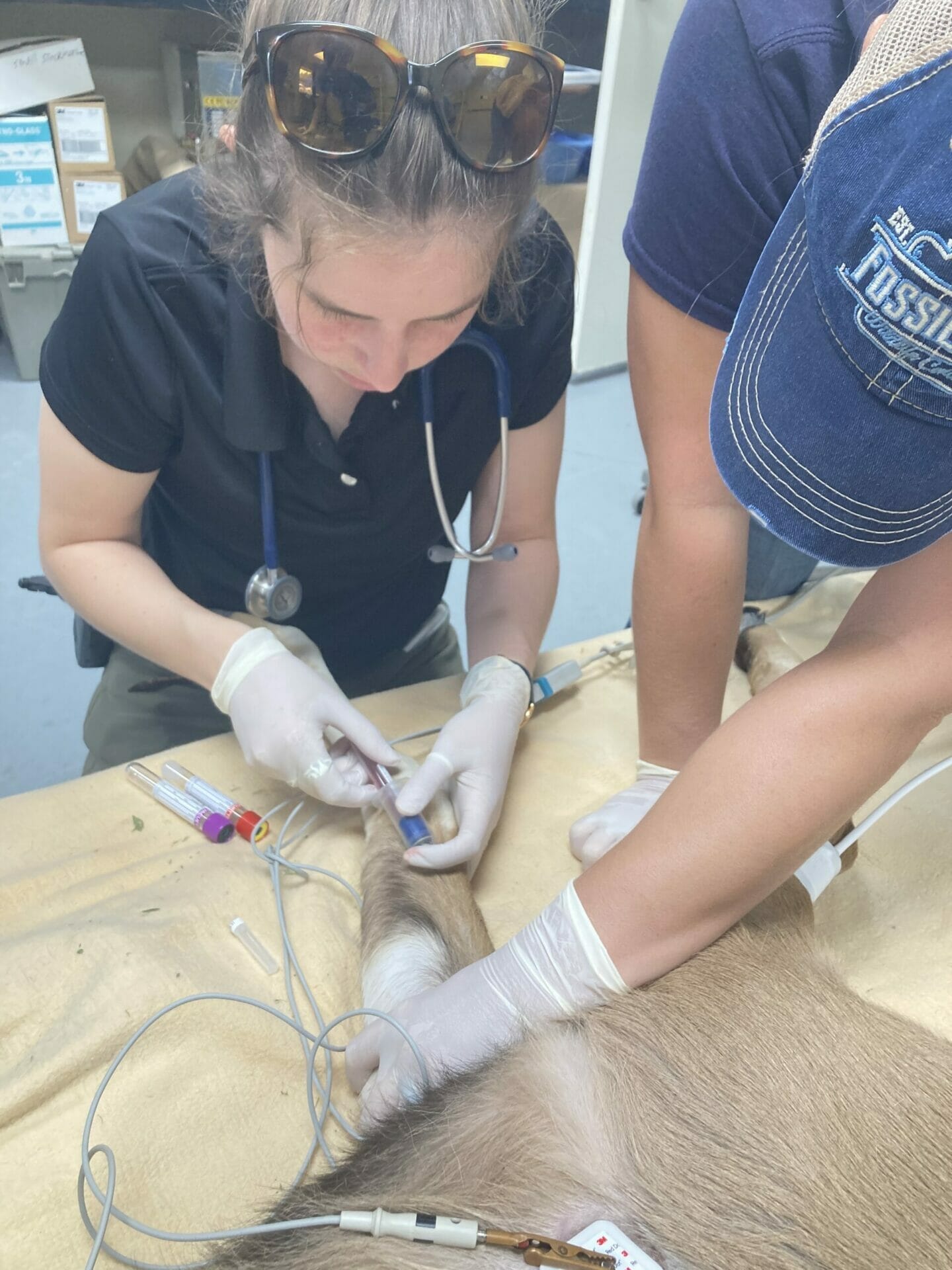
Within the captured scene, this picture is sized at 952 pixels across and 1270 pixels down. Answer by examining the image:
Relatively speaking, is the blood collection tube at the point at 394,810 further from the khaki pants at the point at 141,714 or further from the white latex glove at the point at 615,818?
the khaki pants at the point at 141,714

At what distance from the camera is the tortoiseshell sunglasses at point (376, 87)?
0.68 metres

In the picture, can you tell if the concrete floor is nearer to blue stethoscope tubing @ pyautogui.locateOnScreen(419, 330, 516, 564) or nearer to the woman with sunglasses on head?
the woman with sunglasses on head

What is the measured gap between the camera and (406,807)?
93cm

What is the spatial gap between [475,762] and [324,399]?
0.41 meters

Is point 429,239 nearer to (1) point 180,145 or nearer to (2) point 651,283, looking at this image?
(2) point 651,283

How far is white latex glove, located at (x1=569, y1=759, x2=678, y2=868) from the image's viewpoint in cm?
98

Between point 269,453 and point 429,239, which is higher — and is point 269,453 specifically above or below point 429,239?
below

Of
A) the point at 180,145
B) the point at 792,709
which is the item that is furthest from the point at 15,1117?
the point at 180,145

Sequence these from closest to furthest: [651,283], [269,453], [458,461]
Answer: [651,283] → [269,453] → [458,461]

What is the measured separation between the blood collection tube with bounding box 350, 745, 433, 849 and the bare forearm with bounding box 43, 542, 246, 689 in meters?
0.19

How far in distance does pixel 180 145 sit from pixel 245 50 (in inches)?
99.1

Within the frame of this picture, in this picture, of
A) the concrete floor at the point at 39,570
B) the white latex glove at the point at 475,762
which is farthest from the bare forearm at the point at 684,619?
the concrete floor at the point at 39,570

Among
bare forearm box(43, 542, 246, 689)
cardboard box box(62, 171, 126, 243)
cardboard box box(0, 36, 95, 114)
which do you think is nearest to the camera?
bare forearm box(43, 542, 246, 689)

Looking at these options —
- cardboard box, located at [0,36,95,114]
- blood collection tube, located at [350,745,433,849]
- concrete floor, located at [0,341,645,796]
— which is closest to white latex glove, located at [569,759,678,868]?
blood collection tube, located at [350,745,433,849]
